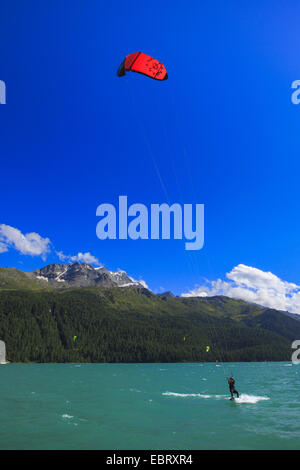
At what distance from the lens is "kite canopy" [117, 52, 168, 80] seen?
28.7 meters

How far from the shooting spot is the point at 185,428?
32.2 m

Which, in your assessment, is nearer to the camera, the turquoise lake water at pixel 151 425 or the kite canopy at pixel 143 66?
the turquoise lake water at pixel 151 425

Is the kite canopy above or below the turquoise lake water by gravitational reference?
above

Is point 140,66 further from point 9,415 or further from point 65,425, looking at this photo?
point 9,415

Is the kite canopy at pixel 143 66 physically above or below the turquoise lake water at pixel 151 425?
above

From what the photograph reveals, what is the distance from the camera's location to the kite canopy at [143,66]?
28703mm

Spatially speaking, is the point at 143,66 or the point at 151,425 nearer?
the point at 143,66

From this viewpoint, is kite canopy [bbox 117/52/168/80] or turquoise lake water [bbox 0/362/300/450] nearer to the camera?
turquoise lake water [bbox 0/362/300/450]

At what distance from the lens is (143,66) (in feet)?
95.7

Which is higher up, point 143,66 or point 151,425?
point 143,66

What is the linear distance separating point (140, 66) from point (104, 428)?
33.5 m
